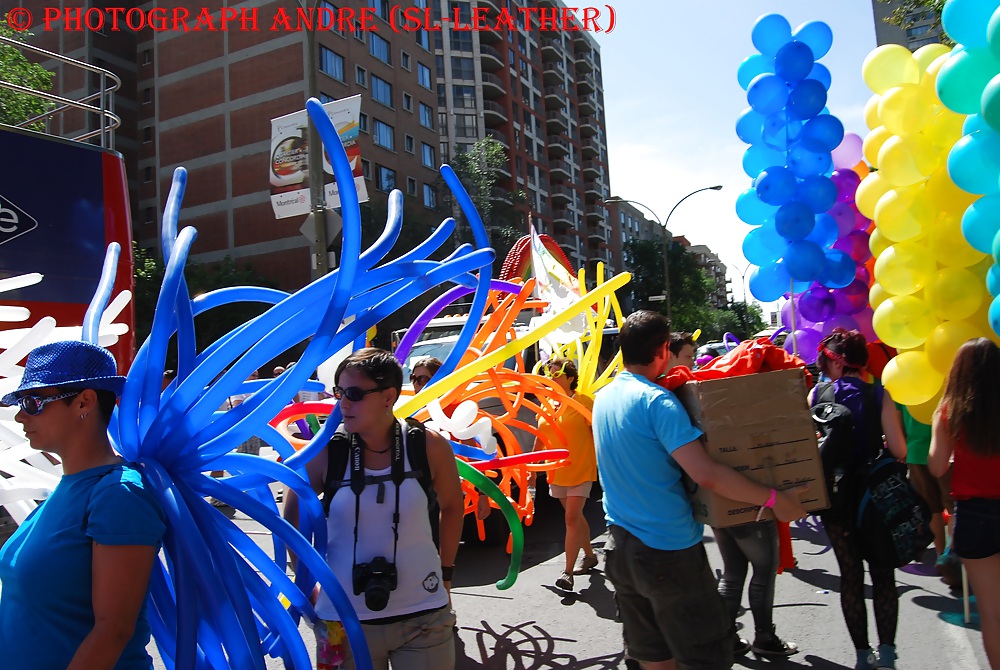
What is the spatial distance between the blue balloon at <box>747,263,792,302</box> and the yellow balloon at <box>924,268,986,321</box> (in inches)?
68.6

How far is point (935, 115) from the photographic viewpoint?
544cm

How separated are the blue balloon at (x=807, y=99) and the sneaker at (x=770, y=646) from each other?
4.61 m

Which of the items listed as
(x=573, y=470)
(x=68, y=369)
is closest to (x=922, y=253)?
(x=573, y=470)

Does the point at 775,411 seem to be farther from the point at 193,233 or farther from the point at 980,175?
the point at 980,175

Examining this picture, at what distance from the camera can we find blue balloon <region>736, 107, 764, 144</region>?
6895 mm

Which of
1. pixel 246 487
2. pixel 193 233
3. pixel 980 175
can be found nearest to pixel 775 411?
pixel 246 487

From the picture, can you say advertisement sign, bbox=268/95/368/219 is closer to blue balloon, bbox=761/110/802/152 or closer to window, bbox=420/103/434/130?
blue balloon, bbox=761/110/802/152

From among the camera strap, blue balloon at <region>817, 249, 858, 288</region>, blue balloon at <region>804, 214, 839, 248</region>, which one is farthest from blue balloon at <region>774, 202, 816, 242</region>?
the camera strap

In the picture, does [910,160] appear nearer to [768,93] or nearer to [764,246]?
[768,93]

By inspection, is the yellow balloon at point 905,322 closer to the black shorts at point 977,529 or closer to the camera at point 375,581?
the black shorts at point 977,529

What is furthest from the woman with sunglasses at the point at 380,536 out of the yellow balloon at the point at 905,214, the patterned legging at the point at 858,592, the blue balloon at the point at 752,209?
the blue balloon at the point at 752,209

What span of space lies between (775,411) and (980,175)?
2.89 meters

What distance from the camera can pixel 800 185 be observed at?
648cm

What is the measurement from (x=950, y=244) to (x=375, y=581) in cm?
489
